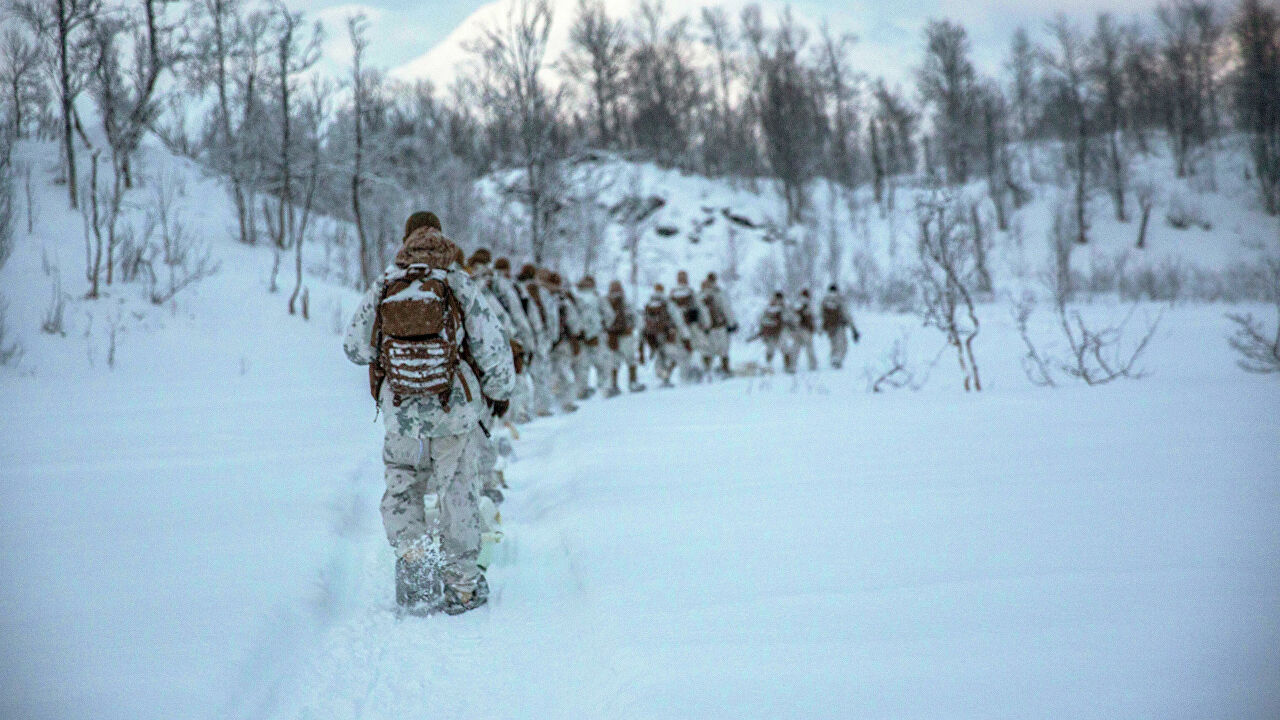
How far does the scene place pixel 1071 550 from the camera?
124 inches

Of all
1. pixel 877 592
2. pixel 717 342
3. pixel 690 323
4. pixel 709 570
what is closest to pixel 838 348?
pixel 717 342

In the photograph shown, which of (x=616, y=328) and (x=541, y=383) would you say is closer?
(x=541, y=383)

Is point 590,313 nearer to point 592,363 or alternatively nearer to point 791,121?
point 592,363

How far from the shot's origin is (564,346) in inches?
408

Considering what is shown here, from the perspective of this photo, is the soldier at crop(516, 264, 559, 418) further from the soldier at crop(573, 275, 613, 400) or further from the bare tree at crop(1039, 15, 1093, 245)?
the bare tree at crop(1039, 15, 1093, 245)

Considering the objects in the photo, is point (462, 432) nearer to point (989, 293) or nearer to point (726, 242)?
point (989, 293)

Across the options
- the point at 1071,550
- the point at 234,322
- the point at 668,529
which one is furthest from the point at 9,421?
the point at 1071,550

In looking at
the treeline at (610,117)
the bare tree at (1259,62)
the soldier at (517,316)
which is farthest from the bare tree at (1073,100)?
the soldier at (517,316)

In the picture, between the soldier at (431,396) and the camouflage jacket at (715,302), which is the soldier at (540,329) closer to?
the soldier at (431,396)

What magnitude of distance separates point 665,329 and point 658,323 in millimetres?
186

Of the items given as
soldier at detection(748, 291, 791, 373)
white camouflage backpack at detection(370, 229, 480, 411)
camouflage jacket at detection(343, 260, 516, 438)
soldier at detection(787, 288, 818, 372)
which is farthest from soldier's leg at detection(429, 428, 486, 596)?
soldier at detection(787, 288, 818, 372)

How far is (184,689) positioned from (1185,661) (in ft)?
10.9

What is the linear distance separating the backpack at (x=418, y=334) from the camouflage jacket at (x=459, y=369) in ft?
0.18

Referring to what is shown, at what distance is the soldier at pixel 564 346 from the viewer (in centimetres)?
986
